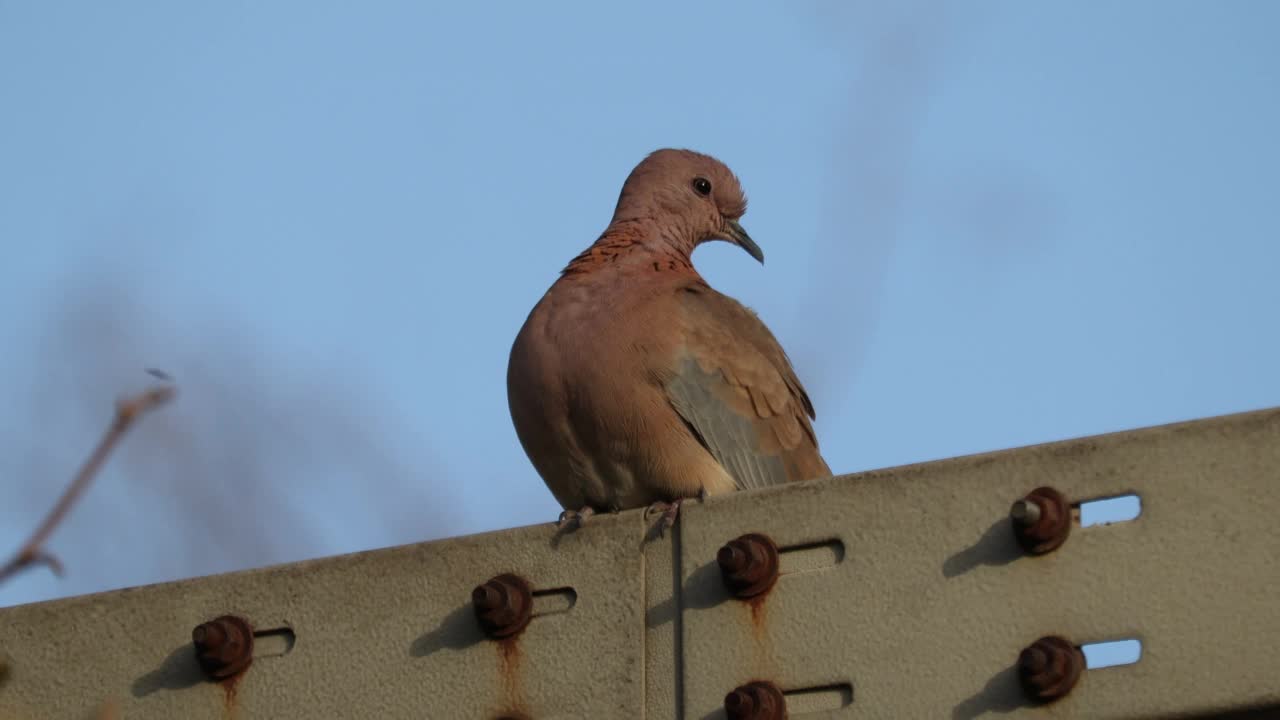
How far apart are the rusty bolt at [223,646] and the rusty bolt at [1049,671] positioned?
2.53 metres

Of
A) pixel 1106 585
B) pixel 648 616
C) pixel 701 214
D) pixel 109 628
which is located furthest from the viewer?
pixel 701 214

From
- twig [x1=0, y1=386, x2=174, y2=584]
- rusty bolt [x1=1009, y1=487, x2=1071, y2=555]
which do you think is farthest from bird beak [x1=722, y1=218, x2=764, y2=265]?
twig [x1=0, y1=386, x2=174, y2=584]

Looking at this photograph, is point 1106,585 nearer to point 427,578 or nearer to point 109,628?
point 427,578

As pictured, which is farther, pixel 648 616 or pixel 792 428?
pixel 792 428

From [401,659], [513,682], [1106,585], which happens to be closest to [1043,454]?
[1106,585]

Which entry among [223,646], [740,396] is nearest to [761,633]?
[223,646]

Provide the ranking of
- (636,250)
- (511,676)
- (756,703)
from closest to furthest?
(756,703) → (511,676) → (636,250)

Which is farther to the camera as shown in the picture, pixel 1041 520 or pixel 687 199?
pixel 687 199

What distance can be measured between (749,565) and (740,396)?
8.23 ft

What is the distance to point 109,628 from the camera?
569 centimetres

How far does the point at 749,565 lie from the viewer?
4859 mm

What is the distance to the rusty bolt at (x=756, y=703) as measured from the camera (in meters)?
4.64

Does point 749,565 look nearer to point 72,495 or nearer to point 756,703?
point 756,703

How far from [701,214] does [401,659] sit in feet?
13.0
